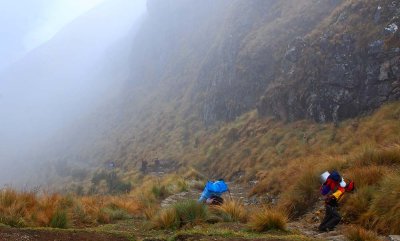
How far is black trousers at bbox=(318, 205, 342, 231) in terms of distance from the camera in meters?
9.00

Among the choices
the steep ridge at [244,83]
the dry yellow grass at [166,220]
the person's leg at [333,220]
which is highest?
the steep ridge at [244,83]

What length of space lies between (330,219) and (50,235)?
5.65 m

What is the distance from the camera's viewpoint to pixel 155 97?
62.4 m

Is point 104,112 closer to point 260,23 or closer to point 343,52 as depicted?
point 260,23

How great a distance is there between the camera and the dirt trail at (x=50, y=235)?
666 cm

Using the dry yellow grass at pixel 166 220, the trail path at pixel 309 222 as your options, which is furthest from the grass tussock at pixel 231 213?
the dry yellow grass at pixel 166 220

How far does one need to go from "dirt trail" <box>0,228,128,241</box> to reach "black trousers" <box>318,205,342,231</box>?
4304mm

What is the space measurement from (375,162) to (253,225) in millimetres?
5219

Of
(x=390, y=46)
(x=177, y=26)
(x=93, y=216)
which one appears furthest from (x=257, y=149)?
(x=177, y=26)

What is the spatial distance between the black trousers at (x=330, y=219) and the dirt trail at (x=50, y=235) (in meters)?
4.30

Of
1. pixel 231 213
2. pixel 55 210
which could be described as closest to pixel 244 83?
pixel 231 213

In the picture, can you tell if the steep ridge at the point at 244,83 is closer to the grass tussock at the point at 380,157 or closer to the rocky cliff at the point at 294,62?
the rocky cliff at the point at 294,62

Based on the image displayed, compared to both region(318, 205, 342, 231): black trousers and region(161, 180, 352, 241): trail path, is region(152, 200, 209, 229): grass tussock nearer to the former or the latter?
region(161, 180, 352, 241): trail path

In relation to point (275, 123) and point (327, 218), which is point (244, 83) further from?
point (327, 218)
